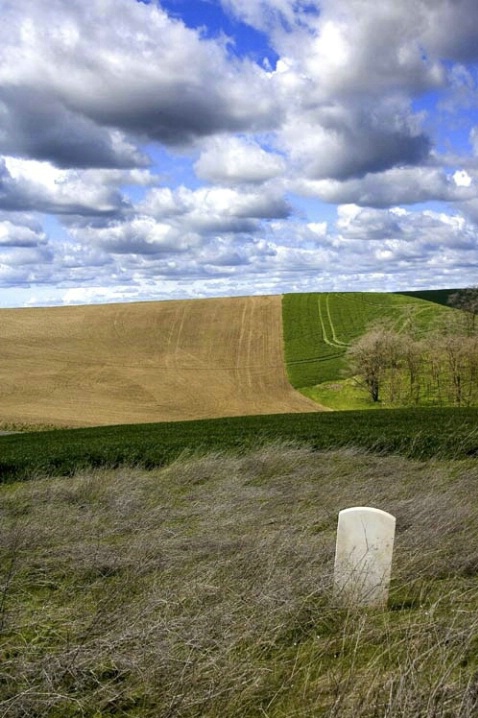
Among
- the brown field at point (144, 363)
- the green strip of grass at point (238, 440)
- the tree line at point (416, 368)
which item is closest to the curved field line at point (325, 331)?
the brown field at point (144, 363)

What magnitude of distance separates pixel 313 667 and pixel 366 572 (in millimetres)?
1169

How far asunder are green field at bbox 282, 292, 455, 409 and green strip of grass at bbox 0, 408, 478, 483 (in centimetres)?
2788

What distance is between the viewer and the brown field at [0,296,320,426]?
4406cm

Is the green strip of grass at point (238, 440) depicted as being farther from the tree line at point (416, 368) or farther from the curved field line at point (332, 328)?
the curved field line at point (332, 328)

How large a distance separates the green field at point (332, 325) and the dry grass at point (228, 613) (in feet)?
128

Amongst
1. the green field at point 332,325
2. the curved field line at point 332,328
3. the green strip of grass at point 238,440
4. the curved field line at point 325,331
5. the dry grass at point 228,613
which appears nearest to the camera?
the dry grass at point 228,613

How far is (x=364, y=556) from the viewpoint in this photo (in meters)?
5.34

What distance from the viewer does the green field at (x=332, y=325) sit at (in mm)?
51219

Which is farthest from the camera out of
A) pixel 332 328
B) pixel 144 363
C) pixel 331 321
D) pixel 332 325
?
pixel 331 321

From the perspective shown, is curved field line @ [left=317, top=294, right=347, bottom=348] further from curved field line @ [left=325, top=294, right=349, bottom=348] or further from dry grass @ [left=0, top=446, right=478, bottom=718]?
dry grass @ [left=0, top=446, right=478, bottom=718]

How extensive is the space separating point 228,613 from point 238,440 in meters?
10.7

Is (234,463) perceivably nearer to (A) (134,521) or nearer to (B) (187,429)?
(A) (134,521)

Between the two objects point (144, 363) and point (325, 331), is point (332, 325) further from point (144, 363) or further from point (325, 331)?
point (144, 363)

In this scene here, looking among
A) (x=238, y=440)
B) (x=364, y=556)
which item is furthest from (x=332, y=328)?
(x=364, y=556)
